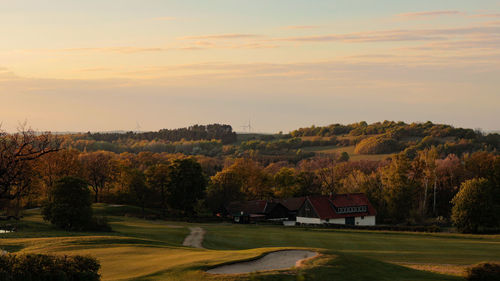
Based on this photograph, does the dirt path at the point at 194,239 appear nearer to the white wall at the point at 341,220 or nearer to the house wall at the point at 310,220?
the house wall at the point at 310,220

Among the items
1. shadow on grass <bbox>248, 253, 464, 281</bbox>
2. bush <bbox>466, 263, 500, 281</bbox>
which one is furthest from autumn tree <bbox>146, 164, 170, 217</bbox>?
bush <bbox>466, 263, 500, 281</bbox>

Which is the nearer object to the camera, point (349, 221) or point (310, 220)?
point (349, 221)

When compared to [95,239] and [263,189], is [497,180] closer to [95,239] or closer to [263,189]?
[263,189]

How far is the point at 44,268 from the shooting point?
920 inches

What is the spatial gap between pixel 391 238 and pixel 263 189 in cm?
5562

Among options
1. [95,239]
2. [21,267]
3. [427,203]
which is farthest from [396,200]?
[21,267]

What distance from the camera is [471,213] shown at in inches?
3250

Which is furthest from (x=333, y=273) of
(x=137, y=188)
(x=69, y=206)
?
(x=137, y=188)

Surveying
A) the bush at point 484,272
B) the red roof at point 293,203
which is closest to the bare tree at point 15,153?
the bush at point 484,272

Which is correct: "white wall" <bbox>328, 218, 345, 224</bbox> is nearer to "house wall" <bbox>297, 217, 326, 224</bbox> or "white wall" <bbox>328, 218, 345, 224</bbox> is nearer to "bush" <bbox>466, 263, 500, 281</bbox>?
"house wall" <bbox>297, 217, 326, 224</bbox>

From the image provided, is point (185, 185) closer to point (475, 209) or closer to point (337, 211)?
point (337, 211)

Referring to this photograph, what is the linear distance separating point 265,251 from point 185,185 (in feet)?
248

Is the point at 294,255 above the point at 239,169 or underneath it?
underneath

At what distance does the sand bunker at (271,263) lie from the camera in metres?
27.5
